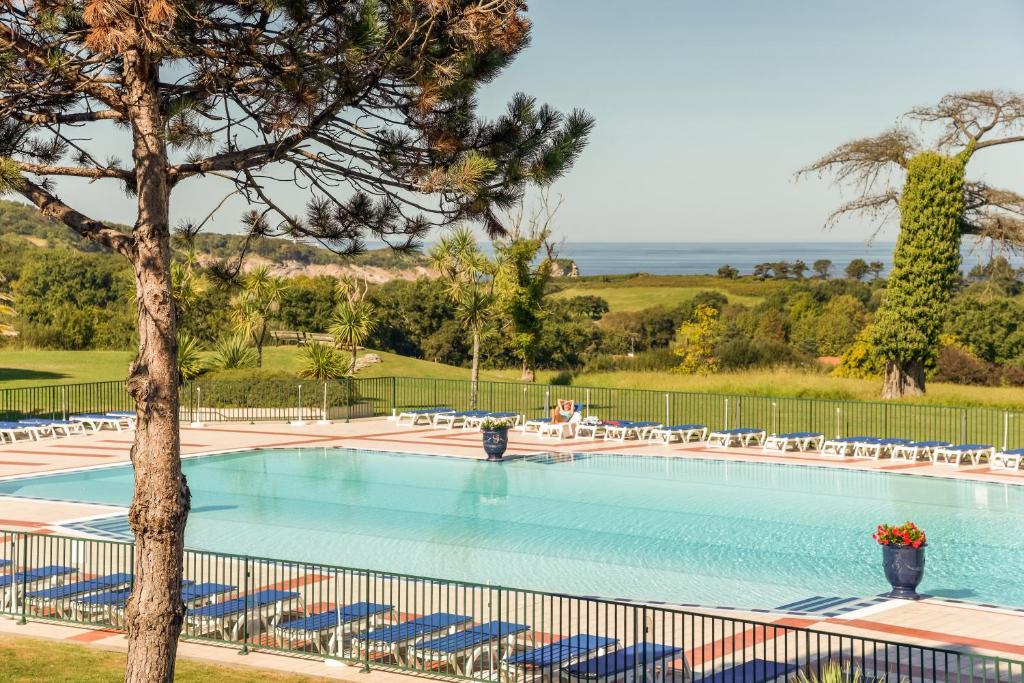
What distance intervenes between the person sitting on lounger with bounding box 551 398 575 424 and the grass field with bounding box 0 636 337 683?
69.9 feet

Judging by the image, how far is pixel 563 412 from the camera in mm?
33781

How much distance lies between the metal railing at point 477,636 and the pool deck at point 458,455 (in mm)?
393

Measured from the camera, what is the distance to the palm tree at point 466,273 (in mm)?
40656

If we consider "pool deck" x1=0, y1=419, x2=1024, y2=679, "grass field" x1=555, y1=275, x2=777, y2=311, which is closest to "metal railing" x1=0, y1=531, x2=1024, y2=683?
"pool deck" x1=0, y1=419, x2=1024, y2=679

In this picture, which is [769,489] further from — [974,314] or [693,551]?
[974,314]

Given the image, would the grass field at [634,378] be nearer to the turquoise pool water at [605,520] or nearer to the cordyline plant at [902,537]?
the turquoise pool water at [605,520]

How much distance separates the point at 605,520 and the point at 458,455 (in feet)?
24.7

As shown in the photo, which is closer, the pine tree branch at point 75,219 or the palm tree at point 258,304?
the pine tree branch at point 75,219

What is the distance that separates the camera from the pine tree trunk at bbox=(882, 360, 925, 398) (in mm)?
38719

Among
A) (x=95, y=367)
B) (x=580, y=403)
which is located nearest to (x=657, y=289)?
(x=95, y=367)

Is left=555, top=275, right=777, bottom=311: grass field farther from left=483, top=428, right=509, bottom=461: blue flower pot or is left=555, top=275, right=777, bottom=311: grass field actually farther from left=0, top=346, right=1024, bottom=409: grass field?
left=483, top=428, right=509, bottom=461: blue flower pot

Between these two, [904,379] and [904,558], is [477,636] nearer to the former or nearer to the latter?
[904,558]

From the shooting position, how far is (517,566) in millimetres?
18562

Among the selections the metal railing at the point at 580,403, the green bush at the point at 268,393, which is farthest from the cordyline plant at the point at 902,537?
the green bush at the point at 268,393
